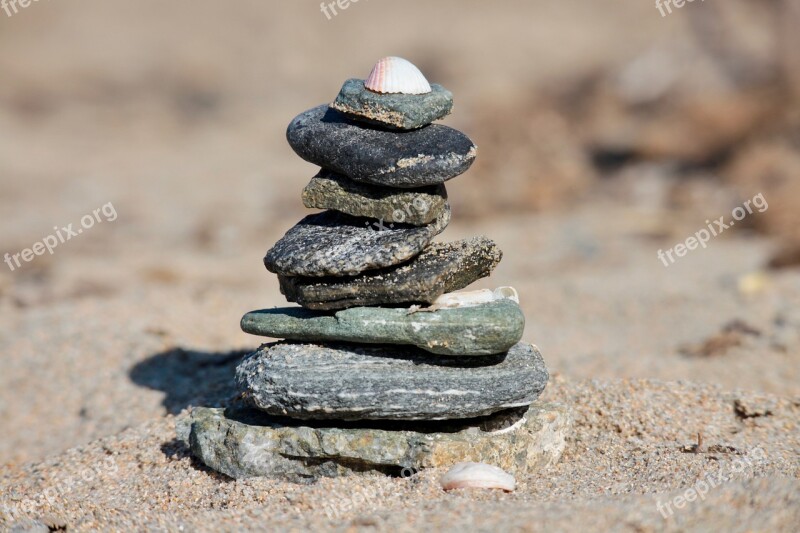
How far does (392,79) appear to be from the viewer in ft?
17.8

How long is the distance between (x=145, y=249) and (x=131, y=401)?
7620mm

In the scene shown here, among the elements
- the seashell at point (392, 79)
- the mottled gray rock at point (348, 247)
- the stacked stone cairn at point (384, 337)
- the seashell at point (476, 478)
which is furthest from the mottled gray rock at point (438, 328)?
the seashell at point (392, 79)

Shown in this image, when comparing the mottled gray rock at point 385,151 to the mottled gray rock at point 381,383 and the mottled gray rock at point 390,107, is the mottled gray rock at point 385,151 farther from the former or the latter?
the mottled gray rock at point 381,383

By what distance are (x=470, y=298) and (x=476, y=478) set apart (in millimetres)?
1228

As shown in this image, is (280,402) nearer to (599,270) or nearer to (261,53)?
(599,270)

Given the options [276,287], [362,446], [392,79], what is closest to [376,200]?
[392,79]

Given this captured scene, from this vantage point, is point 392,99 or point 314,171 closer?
point 392,99

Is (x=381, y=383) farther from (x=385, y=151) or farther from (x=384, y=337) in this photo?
(x=385, y=151)

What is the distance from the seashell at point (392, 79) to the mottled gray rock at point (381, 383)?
1.65 meters

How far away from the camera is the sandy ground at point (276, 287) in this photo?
5020 mm

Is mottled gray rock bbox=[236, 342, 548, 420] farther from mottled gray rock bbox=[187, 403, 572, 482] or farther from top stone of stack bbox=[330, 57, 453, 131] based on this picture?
top stone of stack bbox=[330, 57, 453, 131]

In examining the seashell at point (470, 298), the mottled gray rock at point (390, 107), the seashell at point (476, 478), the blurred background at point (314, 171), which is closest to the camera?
the seashell at point (476, 478)

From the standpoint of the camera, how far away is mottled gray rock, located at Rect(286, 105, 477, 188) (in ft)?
17.4

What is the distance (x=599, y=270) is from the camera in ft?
41.2
